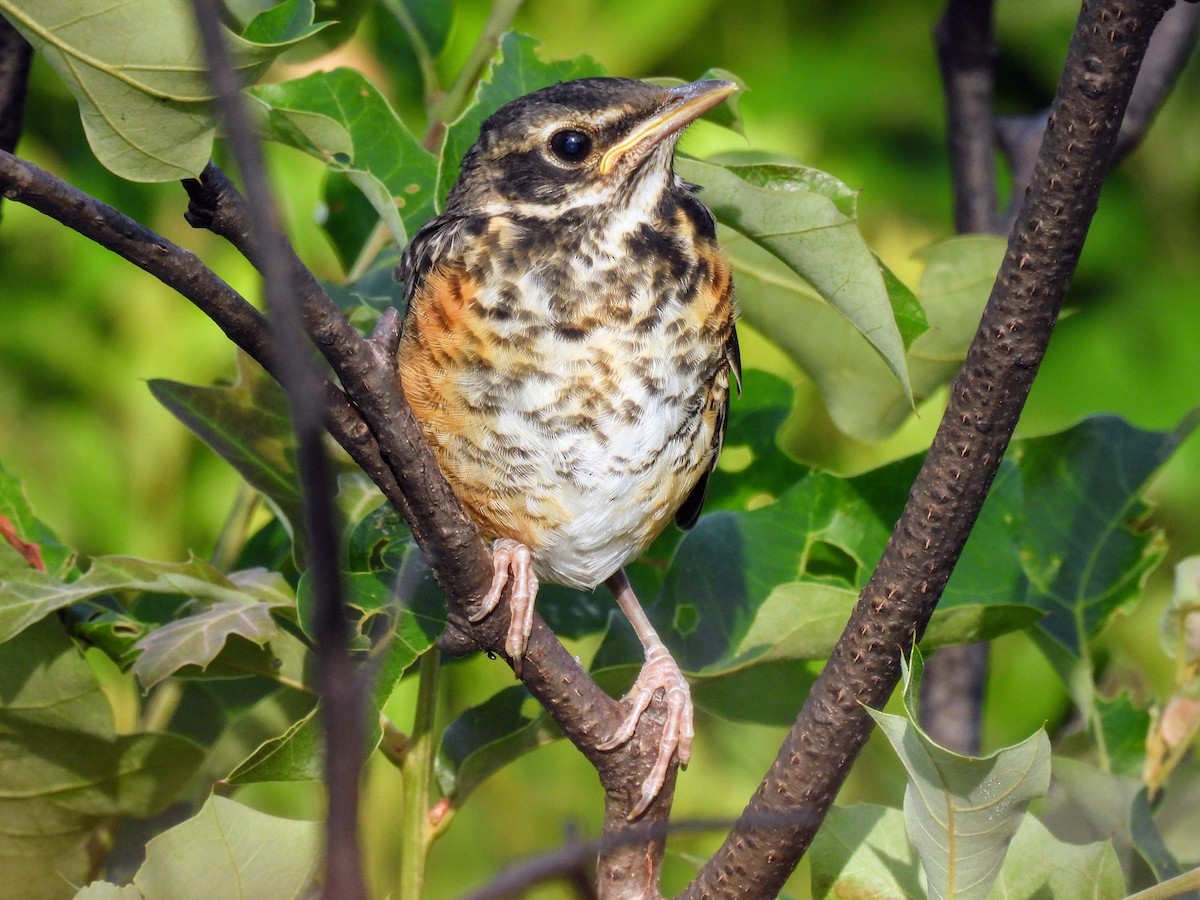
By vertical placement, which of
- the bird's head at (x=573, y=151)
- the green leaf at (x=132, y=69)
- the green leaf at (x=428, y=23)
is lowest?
the green leaf at (x=132, y=69)

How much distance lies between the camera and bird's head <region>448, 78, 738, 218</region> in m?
2.32

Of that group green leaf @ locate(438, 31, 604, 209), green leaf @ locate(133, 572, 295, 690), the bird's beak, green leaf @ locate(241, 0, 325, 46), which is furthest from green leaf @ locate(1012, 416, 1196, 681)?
green leaf @ locate(241, 0, 325, 46)

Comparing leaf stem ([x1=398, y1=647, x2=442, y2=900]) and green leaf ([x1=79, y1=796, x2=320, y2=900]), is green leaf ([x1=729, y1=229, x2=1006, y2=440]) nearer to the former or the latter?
leaf stem ([x1=398, y1=647, x2=442, y2=900])

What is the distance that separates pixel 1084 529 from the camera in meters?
2.16

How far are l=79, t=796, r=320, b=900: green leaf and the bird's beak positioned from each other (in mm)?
1240

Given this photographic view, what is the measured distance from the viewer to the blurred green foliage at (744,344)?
388 cm

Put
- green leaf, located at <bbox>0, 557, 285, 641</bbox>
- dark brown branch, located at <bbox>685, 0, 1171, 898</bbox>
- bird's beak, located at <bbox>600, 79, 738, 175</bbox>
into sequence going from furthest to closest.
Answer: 1. bird's beak, located at <bbox>600, 79, 738, 175</bbox>
2. green leaf, located at <bbox>0, 557, 285, 641</bbox>
3. dark brown branch, located at <bbox>685, 0, 1171, 898</bbox>

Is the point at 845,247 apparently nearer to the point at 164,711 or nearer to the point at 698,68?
the point at 164,711

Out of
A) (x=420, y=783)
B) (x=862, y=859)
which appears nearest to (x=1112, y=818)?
(x=862, y=859)

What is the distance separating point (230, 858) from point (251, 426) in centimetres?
66

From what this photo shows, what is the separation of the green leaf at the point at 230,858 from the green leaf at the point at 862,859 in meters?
0.62

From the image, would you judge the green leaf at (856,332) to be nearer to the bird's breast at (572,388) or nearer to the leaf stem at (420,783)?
the bird's breast at (572,388)

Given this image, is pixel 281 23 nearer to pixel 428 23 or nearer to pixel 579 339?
pixel 579 339

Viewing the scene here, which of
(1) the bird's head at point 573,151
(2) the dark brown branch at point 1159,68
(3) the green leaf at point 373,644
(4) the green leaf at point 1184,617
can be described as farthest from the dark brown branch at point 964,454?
(2) the dark brown branch at point 1159,68
